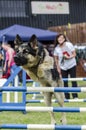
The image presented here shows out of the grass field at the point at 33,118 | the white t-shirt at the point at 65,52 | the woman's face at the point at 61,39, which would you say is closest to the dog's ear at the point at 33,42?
the grass field at the point at 33,118

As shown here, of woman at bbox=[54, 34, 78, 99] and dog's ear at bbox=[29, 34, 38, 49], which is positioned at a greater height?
dog's ear at bbox=[29, 34, 38, 49]

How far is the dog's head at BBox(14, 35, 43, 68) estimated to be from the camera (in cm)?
711

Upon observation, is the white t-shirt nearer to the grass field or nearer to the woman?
the woman

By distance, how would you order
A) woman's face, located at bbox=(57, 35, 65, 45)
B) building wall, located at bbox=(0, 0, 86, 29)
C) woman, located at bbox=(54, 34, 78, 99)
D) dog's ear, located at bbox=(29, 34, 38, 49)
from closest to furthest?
dog's ear, located at bbox=(29, 34, 38, 49) → woman's face, located at bbox=(57, 35, 65, 45) → woman, located at bbox=(54, 34, 78, 99) → building wall, located at bbox=(0, 0, 86, 29)

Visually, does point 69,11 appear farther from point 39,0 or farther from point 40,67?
point 40,67

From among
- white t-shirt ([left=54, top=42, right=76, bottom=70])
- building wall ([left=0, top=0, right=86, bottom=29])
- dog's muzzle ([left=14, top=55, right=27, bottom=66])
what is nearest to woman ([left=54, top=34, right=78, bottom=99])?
white t-shirt ([left=54, top=42, right=76, bottom=70])

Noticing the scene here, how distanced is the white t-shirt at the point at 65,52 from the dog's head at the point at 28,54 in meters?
3.76

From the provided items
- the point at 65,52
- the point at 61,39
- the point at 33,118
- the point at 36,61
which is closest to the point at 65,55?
the point at 65,52

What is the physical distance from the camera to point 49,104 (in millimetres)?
7953

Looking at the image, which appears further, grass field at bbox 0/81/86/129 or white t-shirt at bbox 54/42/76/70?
white t-shirt at bbox 54/42/76/70

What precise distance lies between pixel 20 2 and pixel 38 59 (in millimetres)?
25977

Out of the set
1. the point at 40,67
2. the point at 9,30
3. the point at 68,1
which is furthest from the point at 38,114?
the point at 68,1

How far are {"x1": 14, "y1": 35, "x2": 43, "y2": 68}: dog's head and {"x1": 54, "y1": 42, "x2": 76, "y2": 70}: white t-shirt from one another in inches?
148

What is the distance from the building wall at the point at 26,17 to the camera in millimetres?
32062
